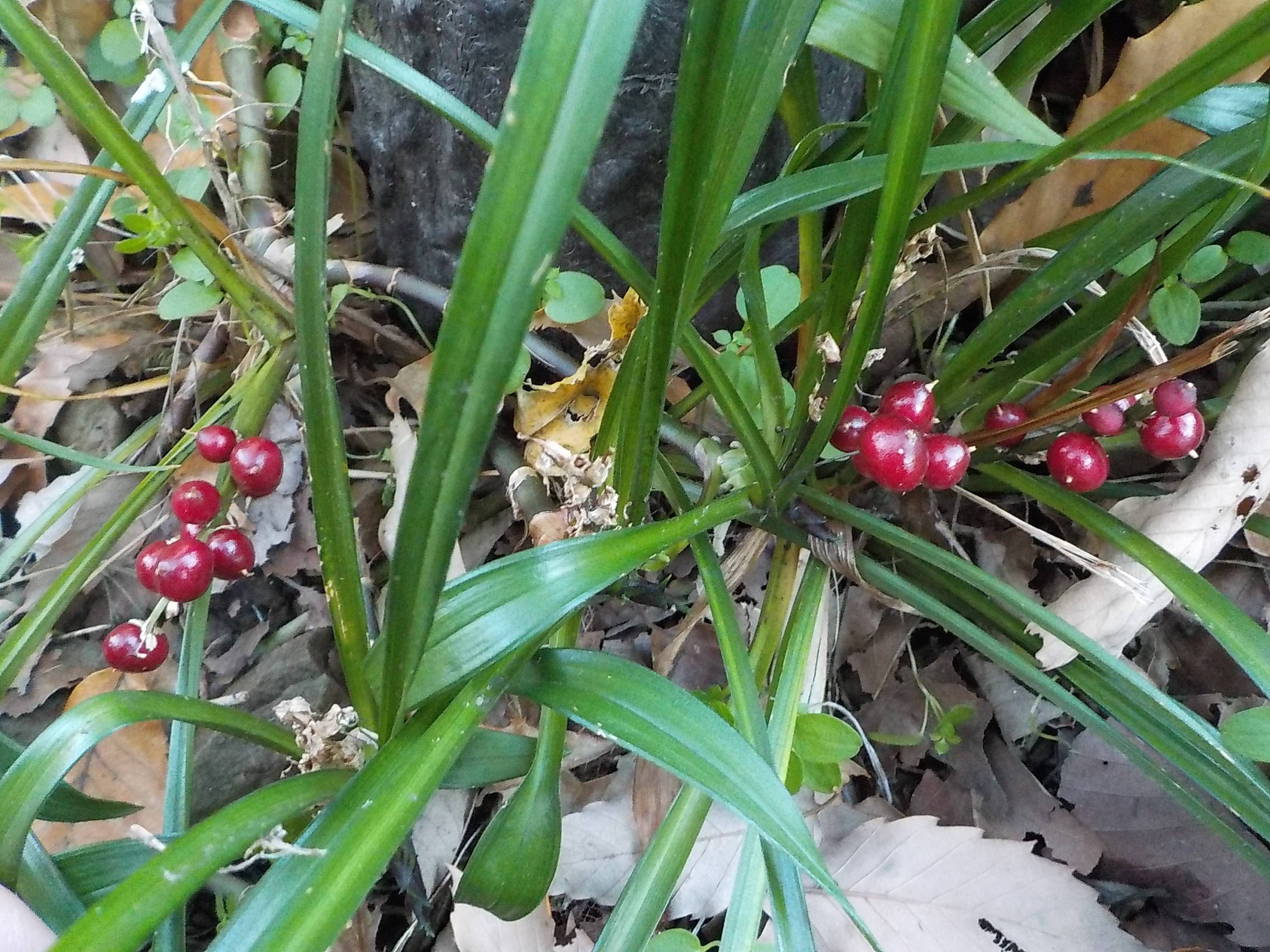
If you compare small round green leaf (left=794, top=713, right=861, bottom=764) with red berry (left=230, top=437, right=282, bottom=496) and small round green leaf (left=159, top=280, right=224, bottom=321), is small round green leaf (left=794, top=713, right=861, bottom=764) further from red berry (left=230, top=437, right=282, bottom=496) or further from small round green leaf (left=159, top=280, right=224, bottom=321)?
small round green leaf (left=159, top=280, right=224, bottom=321)

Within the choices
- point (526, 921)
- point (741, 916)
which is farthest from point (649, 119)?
point (526, 921)

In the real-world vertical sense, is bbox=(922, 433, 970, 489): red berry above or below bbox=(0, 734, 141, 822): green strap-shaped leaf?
above

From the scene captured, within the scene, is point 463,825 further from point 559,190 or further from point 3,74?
point 3,74

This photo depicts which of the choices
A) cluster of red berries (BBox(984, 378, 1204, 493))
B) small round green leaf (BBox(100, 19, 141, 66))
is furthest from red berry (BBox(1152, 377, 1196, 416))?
small round green leaf (BBox(100, 19, 141, 66))

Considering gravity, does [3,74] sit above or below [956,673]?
above

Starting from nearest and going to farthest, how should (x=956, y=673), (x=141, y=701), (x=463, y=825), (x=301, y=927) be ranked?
1. (x=301, y=927)
2. (x=141, y=701)
3. (x=463, y=825)
4. (x=956, y=673)

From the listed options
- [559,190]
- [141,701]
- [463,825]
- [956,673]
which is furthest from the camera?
[956,673]
